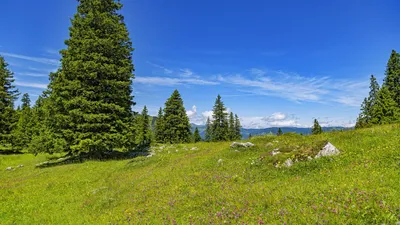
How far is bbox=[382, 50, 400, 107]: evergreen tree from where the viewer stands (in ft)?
168

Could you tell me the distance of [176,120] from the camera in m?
59.0

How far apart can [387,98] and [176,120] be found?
147ft

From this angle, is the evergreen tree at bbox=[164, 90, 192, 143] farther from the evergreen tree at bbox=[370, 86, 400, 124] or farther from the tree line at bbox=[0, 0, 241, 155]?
the evergreen tree at bbox=[370, 86, 400, 124]

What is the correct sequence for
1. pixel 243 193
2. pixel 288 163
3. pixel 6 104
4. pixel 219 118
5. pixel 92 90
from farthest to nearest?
1. pixel 219 118
2. pixel 6 104
3. pixel 92 90
4. pixel 288 163
5. pixel 243 193

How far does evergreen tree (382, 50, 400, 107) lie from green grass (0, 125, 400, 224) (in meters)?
48.9

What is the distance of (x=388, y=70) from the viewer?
174 ft

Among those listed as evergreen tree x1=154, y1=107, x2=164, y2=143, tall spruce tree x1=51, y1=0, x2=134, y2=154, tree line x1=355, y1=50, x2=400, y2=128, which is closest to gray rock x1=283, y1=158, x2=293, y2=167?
tall spruce tree x1=51, y1=0, x2=134, y2=154

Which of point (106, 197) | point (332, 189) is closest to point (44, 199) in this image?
point (106, 197)

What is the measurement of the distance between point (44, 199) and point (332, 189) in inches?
A: 516

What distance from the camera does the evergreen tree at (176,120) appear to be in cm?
5862

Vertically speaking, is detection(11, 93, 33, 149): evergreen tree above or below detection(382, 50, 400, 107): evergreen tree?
below

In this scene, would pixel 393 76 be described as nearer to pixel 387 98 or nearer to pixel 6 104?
pixel 387 98

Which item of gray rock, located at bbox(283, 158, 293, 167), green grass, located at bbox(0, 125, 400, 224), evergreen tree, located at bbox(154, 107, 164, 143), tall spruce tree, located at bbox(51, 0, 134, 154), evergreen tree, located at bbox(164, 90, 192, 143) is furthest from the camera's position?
evergreen tree, located at bbox(154, 107, 164, 143)

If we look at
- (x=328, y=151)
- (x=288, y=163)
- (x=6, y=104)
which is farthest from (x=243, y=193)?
(x=6, y=104)
